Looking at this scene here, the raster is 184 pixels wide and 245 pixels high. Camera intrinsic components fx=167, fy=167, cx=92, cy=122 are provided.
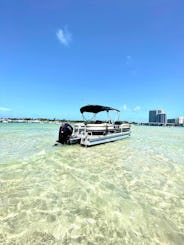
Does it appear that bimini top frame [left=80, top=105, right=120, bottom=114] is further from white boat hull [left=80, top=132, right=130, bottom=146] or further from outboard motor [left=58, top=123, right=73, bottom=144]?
outboard motor [left=58, top=123, right=73, bottom=144]

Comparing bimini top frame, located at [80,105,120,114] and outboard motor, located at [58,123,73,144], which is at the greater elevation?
bimini top frame, located at [80,105,120,114]

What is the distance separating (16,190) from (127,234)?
360 cm

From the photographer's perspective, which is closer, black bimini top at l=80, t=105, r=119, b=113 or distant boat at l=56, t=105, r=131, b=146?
distant boat at l=56, t=105, r=131, b=146

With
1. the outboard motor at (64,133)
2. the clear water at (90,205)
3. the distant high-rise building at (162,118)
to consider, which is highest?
the distant high-rise building at (162,118)

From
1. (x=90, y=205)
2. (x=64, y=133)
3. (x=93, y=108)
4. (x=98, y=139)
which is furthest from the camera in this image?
(x=93, y=108)

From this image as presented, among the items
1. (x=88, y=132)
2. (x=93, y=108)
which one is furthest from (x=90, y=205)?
(x=93, y=108)

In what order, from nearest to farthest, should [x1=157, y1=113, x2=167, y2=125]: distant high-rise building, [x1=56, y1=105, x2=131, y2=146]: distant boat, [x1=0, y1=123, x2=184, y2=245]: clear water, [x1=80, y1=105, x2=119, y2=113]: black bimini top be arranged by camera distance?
[x1=0, y1=123, x2=184, y2=245]: clear water, [x1=56, y1=105, x2=131, y2=146]: distant boat, [x1=80, y1=105, x2=119, y2=113]: black bimini top, [x1=157, y1=113, x2=167, y2=125]: distant high-rise building

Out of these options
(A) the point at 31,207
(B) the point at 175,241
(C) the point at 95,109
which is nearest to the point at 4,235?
(A) the point at 31,207

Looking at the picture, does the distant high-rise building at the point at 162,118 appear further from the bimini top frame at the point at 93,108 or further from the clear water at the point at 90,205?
the clear water at the point at 90,205

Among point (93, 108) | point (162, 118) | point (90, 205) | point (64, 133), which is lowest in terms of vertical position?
point (90, 205)

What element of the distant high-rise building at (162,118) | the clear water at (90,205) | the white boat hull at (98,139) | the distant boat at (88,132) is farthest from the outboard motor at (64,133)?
the distant high-rise building at (162,118)

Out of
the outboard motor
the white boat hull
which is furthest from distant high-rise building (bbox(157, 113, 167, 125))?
the outboard motor

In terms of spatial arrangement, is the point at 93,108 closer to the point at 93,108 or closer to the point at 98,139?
the point at 93,108

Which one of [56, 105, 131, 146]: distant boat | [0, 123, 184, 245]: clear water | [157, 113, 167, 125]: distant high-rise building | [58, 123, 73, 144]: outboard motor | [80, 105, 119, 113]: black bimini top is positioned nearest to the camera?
[0, 123, 184, 245]: clear water
